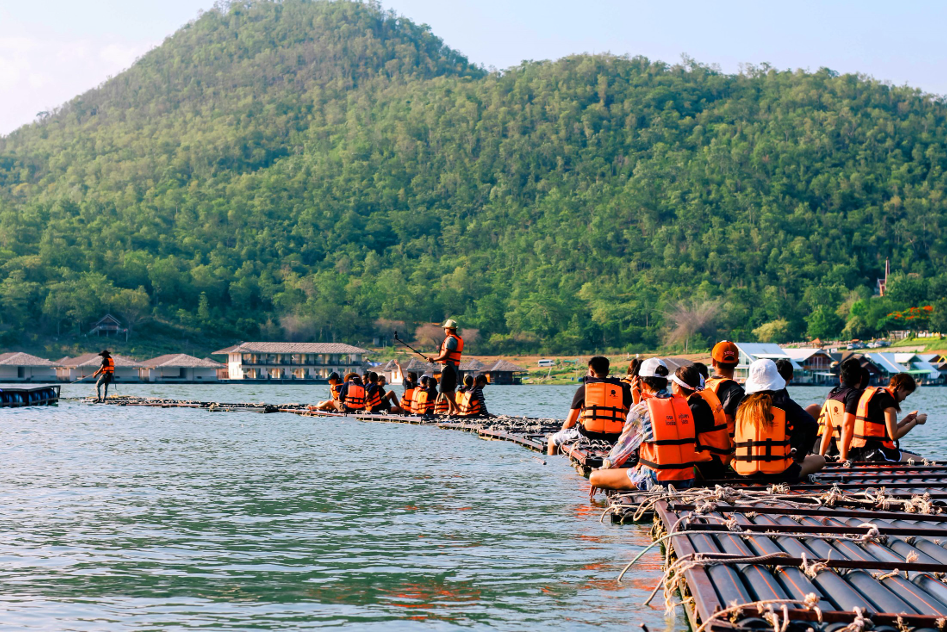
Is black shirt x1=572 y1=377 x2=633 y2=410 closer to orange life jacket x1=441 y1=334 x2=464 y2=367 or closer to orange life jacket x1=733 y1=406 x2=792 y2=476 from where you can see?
orange life jacket x1=733 y1=406 x2=792 y2=476

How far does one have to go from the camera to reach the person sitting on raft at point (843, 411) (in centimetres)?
1230

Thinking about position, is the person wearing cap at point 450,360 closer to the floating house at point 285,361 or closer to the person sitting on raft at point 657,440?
the person sitting on raft at point 657,440

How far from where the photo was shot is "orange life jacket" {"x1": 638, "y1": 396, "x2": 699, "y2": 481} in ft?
31.2

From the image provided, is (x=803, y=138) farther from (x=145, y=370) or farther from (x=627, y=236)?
(x=145, y=370)

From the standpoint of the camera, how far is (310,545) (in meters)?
9.95

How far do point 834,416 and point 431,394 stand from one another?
1596cm

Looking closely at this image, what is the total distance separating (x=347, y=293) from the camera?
166250mm

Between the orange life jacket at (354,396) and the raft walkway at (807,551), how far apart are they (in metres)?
21.2

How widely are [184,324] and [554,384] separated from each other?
5624 centimetres

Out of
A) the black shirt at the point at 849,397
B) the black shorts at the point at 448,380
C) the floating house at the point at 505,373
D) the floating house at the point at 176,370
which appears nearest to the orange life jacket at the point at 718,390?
the black shirt at the point at 849,397

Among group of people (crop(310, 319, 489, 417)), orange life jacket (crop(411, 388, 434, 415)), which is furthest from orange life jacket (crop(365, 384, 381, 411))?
orange life jacket (crop(411, 388, 434, 415))

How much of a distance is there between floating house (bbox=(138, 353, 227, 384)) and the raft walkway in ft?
373

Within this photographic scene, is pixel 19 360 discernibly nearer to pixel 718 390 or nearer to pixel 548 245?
pixel 548 245

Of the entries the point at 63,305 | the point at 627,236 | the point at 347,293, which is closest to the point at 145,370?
the point at 63,305
